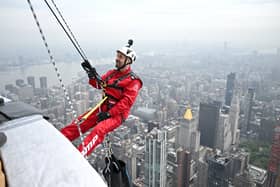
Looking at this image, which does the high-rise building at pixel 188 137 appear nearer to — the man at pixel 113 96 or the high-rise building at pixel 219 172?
the high-rise building at pixel 219 172

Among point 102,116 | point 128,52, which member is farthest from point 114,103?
point 128,52

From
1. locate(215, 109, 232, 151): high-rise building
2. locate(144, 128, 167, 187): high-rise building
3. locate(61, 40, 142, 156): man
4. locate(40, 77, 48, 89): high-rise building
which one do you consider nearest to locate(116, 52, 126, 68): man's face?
locate(61, 40, 142, 156): man

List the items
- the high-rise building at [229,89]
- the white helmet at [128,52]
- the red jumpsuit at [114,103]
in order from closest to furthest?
1. the red jumpsuit at [114,103]
2. the white helmet at [128,52]
3. the high-rise building at [229,89]

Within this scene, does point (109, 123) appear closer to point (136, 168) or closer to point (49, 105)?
point (136, 168)

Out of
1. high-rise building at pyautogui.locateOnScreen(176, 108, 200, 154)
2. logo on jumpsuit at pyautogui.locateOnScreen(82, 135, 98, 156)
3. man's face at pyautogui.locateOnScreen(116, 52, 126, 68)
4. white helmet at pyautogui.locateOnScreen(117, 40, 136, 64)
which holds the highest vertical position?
white helmet at pyautogui.locateOnScreen(117, 40, 136, 64)

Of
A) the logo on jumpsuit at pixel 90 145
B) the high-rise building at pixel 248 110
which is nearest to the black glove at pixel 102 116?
the logo on jumpsuit at pixel 90 145

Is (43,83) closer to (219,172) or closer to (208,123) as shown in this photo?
(208,123)

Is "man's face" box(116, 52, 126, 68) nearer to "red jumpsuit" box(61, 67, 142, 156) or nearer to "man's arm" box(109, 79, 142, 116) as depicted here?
"red jumpsuit" box(61, 67, 142, 156)
